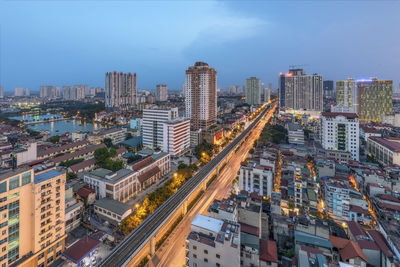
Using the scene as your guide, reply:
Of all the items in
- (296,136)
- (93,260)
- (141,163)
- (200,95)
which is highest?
(200,95)

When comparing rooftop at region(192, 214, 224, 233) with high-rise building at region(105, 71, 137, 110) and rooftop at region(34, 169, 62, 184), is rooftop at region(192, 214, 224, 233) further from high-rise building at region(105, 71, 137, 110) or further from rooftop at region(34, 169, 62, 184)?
high-rise building at region(105, 71, 137, 110)

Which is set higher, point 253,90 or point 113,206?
point 253,90

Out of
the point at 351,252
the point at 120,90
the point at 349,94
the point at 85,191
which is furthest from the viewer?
the point at 120,90

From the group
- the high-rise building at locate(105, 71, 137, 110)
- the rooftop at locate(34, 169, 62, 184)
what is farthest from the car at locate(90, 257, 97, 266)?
the high-rise building at locate(105, 71, 137, 110)

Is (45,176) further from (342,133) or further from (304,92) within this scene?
(304,92)

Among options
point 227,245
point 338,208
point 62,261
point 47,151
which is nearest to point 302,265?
point 227,245

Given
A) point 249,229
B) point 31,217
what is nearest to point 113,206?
point 31,217

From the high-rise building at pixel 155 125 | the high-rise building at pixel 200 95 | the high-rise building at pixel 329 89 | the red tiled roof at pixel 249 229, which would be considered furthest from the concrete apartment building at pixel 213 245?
the high-rise building at pixel 329 89
